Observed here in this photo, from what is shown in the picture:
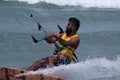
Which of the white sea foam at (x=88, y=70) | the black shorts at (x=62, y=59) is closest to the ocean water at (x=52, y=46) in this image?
the white sea foam at (x=88, y=70)

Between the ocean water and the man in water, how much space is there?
177 mm

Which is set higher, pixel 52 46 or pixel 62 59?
pixel 62 59

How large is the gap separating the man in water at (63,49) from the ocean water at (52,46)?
0.18 meters

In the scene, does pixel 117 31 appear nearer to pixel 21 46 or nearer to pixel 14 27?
pixel 14 27

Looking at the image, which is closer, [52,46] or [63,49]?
[63,49]

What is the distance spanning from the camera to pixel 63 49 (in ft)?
31.3

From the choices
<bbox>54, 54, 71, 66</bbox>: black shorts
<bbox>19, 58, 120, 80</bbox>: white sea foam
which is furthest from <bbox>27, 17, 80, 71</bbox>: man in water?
<bbox>19, 58, 120, 80</bbox>: white sea foam

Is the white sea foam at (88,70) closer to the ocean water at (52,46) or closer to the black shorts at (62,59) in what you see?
the ocean water at (52,46)

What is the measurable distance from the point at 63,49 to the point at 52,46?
20.2 ft

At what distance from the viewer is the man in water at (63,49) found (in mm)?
9375

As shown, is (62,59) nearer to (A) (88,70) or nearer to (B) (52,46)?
(A) (88,70)

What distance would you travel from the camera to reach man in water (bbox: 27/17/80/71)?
9.38m

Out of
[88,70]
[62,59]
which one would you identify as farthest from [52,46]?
[62,59]

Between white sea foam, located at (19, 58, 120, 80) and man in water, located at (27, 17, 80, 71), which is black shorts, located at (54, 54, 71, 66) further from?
white sea foam, located at (19, 58, 120, 80)
